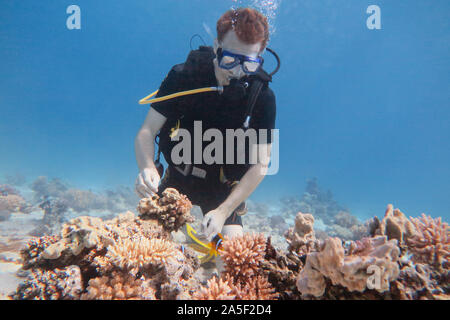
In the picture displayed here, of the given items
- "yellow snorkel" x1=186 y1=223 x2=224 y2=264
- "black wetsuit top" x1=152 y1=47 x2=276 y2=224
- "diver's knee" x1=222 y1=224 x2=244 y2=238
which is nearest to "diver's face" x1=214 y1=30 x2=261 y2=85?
"black wetsuit top" x1=152 y1=47 x2=276 y2=224

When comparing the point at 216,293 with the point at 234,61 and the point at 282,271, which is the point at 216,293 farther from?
the point at 234,61

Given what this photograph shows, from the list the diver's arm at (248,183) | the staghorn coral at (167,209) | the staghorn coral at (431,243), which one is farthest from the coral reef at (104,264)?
the staghorn coral at (431,243)

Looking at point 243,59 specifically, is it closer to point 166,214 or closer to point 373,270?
point 166,214

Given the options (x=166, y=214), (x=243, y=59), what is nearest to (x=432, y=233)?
(x=166, y=214)

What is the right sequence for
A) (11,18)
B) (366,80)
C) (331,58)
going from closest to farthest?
(11,18) < (331,58) < (366,80)

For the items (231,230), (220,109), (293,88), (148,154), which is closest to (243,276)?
(231,230)

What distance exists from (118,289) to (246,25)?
3.60m

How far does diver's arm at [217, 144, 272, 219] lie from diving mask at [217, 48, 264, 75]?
1317mm

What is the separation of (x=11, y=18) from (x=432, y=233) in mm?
97261

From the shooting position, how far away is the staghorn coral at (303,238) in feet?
7.17

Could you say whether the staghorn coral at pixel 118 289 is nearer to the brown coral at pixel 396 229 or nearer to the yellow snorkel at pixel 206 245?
the yellow snorkel at pixel 206 245

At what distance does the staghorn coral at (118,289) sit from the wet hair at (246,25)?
11.2 ft

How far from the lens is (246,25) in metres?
3.02
